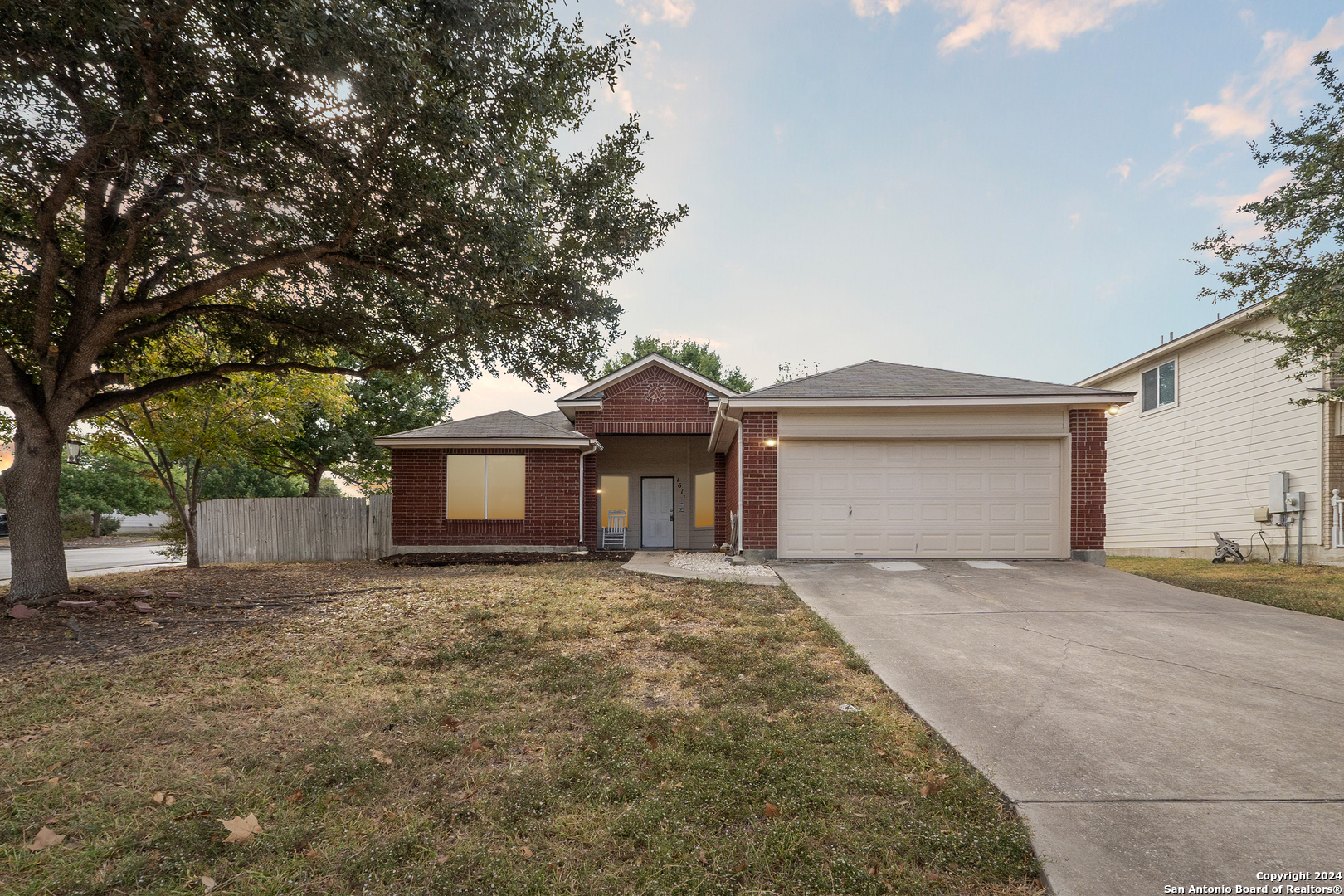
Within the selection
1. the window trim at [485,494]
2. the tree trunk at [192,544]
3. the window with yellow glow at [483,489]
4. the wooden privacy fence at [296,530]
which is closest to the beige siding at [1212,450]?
the window trim at [485,494]

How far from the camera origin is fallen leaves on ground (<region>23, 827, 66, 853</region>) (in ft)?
6.68

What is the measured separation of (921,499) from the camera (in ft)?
31.4

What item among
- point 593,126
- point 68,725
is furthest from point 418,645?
point 593,126

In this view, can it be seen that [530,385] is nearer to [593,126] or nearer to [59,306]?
[593,126]

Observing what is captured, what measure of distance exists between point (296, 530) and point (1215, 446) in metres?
22.3

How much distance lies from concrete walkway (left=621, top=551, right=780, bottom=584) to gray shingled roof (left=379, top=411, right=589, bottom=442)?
412 cm

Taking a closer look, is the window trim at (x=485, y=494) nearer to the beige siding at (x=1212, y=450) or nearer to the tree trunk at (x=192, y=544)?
the tree trunk at (x=192, y=544)

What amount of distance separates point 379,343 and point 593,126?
4.66 meters

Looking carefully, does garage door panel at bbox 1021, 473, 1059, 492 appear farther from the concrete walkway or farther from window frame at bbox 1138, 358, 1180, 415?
window frame at bbox 1138, 358, 1180, 415

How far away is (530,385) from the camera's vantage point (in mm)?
9016

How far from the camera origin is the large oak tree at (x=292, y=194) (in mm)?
4914

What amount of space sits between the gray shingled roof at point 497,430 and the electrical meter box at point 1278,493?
14.8 meters

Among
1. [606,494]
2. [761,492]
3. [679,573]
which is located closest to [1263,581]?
[761,492]

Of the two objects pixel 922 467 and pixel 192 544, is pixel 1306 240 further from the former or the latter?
pixel 192 544
